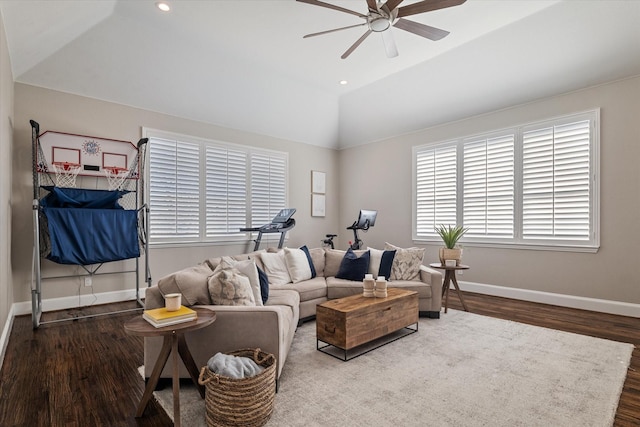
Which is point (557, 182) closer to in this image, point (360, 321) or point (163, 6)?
point (360, 321)

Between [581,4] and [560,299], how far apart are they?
12.1ft

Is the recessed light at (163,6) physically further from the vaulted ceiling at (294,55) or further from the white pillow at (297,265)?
the white pillow at (297,265)

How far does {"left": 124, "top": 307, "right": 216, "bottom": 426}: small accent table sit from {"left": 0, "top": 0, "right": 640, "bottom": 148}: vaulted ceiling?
3.15 m

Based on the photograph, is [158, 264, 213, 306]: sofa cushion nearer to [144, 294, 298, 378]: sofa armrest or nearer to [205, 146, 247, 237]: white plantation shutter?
[144, 294, 298, 378]: sofa armrest

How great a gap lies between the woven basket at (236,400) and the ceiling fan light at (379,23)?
3.03 meters

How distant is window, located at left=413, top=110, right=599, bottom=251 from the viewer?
448 cm

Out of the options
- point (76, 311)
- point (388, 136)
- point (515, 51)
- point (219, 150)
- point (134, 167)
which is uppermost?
point (515, 51)

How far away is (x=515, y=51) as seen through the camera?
427 centimetres

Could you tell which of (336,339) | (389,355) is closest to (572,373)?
(389,355)

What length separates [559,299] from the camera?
15.3 ft

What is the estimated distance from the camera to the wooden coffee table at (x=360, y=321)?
2.89m

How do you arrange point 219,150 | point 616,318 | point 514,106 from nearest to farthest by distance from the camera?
point 616,318
point 514,106
point 219,150

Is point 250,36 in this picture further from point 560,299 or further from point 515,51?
point 560,299

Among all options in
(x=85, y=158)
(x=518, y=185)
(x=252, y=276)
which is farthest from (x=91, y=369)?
(x=518, y=185)
